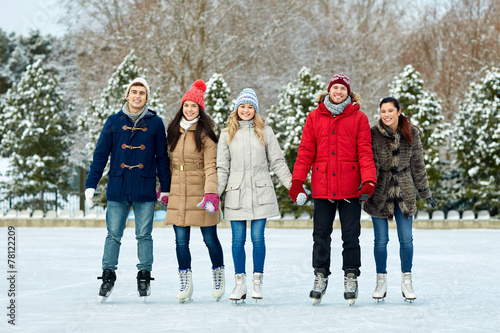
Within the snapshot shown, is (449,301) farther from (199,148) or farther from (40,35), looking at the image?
(40,35)

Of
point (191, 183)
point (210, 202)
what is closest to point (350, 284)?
point (210, 202)

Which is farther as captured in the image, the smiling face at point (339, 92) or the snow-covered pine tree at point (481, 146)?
the snow-covered pine tree at point (481, 146)

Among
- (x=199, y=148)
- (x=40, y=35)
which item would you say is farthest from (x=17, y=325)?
(x=40, y=35)

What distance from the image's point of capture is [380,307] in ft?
18.7

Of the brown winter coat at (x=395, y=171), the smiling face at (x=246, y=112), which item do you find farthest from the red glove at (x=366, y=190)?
the smiling face at (x=246, y=112)

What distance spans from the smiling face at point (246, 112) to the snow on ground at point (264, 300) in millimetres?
1476

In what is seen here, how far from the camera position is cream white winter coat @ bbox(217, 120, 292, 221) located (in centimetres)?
594

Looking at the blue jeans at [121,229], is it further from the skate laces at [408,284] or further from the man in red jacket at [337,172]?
the skate laces at [408,284]

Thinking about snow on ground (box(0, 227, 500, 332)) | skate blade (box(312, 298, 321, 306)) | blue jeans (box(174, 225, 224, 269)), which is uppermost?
blue jeans (box(174, 225, 224, 269))

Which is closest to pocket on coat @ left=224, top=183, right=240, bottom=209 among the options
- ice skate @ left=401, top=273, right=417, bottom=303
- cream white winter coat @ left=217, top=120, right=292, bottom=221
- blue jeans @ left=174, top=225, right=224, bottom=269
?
cream white winter coat @ left=217, top=120, right=292, bottom=221

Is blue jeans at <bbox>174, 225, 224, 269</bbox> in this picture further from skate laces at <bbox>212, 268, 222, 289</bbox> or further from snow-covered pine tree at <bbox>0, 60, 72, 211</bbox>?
snow-covered pine tree at <bbox>0, 60, 72, 211</bbox>

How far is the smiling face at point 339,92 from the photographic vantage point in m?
5.92

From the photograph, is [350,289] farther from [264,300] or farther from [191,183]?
[191,183]

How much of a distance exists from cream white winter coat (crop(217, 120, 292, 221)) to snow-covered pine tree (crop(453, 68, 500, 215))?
1422cm
